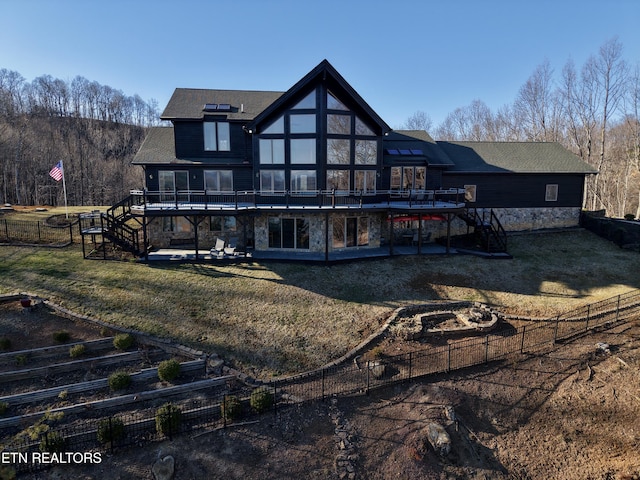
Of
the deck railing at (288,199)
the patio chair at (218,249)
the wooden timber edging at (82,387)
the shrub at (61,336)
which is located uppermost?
the deck railing at (288,199)

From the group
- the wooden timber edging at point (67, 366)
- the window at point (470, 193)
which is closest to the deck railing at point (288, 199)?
the window at point (470, 193)

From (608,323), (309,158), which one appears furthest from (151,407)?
(608,323)

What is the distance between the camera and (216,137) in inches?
989

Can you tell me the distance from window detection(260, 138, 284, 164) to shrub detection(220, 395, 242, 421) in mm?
16120

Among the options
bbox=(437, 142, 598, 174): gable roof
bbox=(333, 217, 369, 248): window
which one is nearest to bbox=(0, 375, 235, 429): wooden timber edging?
bbox=(333, 217, 369, 248): window

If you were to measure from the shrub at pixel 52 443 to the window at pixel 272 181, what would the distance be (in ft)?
55.3

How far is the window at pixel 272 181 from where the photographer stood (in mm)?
23672

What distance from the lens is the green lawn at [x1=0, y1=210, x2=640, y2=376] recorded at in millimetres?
14430

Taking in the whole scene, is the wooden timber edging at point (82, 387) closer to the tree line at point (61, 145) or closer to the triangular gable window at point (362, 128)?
the triangular gable window at point (362, 128)

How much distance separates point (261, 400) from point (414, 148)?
21956mm

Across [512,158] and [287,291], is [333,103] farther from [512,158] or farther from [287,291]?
[512,158]

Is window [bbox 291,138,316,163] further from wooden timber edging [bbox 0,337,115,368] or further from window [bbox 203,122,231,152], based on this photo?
wooden timber edging [bbox 0,337,115,368]

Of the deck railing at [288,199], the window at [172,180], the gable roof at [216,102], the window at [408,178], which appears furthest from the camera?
the window at [408,178]

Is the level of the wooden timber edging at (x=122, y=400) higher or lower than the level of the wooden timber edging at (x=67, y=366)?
lower
